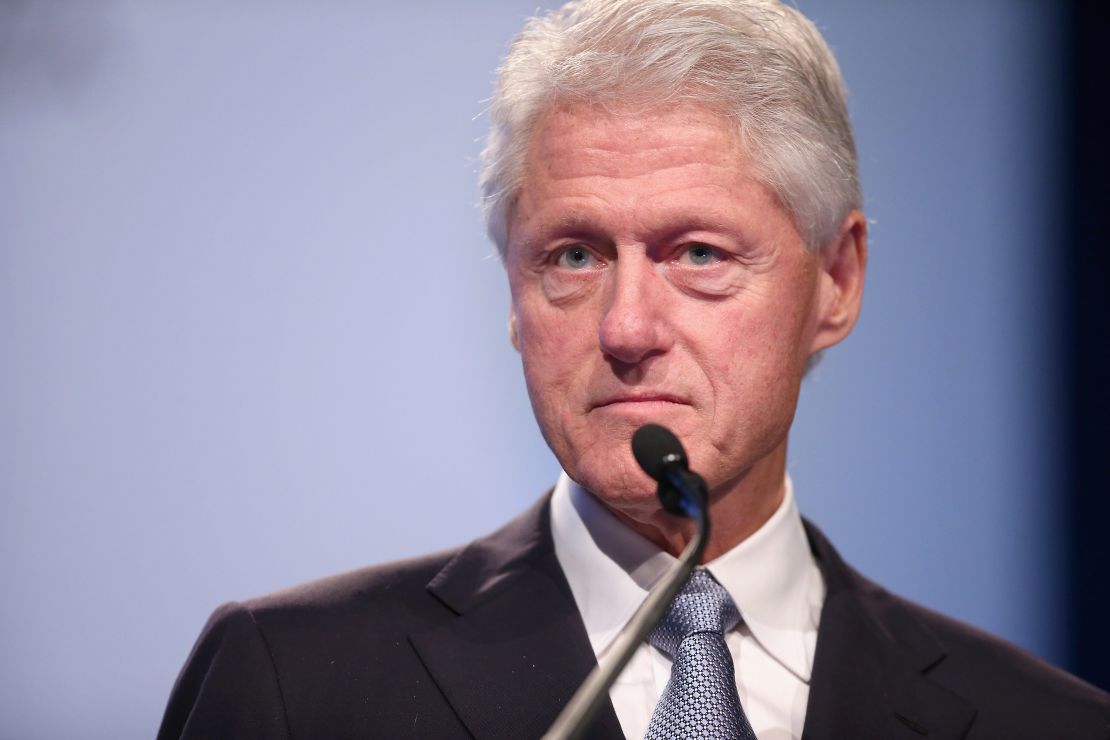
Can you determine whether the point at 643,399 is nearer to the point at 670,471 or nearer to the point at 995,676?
the point at 670,471

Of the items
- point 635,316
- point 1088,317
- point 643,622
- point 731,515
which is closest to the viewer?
point 643,622

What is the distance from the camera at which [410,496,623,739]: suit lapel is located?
1639 millimetres

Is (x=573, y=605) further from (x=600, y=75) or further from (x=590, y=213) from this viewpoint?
(x=600, y=75)

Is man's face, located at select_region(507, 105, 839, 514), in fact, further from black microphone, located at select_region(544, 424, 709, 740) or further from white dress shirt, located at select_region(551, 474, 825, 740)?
black microphone, located at select_region(544, 424, 709, 740)

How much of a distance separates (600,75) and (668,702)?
804 mm

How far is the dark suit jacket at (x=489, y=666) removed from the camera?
1645 mm

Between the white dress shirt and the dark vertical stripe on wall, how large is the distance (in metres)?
1.19

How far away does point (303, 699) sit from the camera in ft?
5.43

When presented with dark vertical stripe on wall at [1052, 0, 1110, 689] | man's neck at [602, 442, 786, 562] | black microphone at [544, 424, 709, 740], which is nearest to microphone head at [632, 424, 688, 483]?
black microphone at [544, 424, 709, 740]

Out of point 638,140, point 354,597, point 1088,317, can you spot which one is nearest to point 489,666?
point 354,597

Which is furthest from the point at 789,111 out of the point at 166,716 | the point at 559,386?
the point at 166,716

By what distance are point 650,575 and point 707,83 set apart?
2.15 ft

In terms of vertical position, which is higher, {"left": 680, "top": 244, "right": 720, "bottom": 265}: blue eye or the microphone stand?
{"left": 680, "top": 244, "right": 720, "bottom": 265}: blue eye

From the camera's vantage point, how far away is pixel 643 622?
1162 mm
